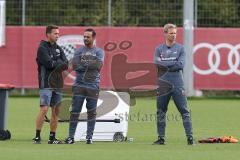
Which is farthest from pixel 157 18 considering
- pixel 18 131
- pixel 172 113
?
pixel 18 131

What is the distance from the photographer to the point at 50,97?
16984 mm

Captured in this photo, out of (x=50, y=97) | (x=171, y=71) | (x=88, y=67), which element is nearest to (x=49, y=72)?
(x=50, y=97)

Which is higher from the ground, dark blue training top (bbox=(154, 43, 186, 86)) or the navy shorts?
dark blue training top (bbox=(154, 43, 186, 86))

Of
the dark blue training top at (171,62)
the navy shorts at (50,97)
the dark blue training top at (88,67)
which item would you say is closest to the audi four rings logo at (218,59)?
the navy shorts at (50,97)

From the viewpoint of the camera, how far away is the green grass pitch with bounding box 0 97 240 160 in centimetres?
1428

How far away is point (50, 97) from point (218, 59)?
15418 mm

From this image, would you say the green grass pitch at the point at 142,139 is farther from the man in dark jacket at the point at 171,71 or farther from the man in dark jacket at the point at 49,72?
the man in dark jacket at the point at 171,71

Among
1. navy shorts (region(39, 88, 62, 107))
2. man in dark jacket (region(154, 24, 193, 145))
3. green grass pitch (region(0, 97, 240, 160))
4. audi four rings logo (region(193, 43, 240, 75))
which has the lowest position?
green grass pitch (region(0, 97, 240, 160))

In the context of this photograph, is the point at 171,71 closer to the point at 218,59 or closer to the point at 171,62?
the point at 171,62

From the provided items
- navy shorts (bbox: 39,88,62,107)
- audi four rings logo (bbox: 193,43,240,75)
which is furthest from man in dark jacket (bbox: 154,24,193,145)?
audi four rings logo (bbox: 193,43,240,75)

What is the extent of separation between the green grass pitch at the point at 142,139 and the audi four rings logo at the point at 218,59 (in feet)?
9.13

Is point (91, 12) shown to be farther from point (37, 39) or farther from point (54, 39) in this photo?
point (54, 39)

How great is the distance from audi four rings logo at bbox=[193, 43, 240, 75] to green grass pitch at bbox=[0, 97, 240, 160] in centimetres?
278

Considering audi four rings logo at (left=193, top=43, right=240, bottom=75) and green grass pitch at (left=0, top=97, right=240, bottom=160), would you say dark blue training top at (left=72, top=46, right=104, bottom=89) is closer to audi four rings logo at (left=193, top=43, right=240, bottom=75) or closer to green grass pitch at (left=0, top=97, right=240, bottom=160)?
green grass pitch at (left=0, top=97, right=240, bottom=160)
